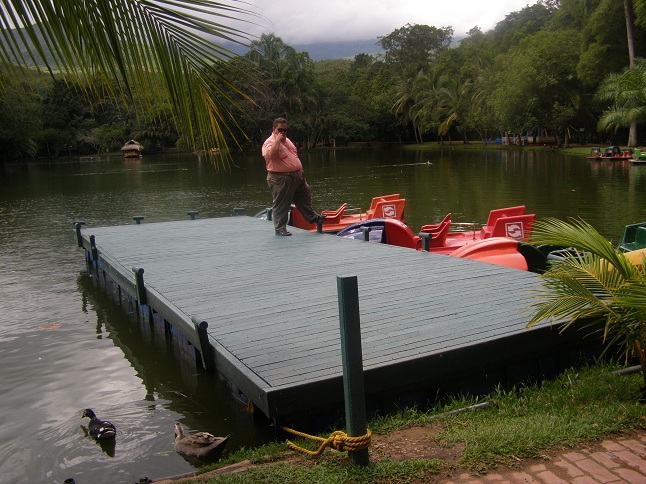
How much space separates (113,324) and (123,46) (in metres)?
7.51

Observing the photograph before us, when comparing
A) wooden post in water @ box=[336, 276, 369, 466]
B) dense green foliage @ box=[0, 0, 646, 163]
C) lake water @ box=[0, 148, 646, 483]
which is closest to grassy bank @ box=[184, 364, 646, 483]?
wooden post in water @ box=[336, 276, 369, 466]

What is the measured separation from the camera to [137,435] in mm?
5824

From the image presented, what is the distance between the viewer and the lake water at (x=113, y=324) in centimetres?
557

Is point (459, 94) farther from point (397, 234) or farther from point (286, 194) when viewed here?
point (286, 194)

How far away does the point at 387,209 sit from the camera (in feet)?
48.5

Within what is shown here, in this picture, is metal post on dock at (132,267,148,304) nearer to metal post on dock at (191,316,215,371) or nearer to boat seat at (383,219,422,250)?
metal post on dock at (191,316,215,371)

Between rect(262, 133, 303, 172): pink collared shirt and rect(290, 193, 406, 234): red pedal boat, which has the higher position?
rect(262, 133, 303, 172): pink collared shirt

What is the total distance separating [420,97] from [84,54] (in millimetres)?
72285

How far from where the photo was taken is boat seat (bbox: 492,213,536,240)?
11.1 m

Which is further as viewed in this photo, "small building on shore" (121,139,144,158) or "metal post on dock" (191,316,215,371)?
"small building on shore" (121,139,144,158)

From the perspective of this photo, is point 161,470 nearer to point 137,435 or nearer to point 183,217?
point 137,435

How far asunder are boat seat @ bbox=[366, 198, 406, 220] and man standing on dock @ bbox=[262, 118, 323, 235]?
11.2 feet

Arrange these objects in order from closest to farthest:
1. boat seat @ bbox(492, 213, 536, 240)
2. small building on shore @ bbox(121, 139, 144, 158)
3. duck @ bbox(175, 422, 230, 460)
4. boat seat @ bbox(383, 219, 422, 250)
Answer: duck @ bbox(175, 422, 230, 460) → boat seat @ bbox(492, 213, 536, 240) → boat seat @ bbox(383, 219, 422, 250) → small building on shore @ bbox(121, 139, 144, 158)

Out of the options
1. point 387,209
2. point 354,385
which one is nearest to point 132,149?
point 387,209
